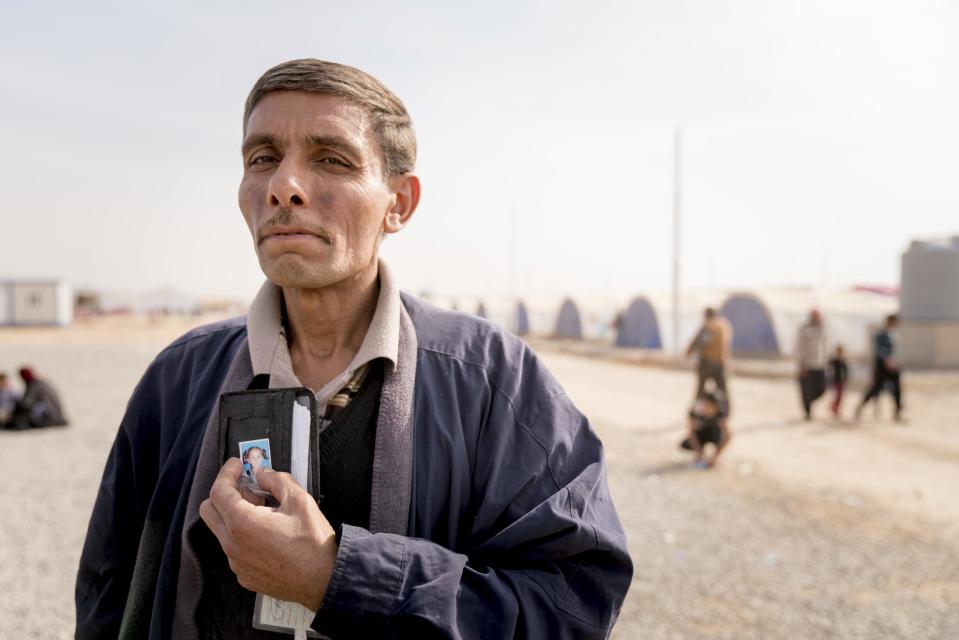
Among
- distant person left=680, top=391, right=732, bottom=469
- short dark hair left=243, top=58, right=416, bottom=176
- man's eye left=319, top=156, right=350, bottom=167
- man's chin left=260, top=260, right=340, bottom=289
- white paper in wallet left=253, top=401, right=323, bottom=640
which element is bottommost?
distant person left=680, top=391, right=732, bottom=469

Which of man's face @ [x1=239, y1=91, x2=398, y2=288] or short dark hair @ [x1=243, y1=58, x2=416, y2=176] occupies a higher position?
short dark hair @ [x1=243, y1=58, x2=416, y2=176]

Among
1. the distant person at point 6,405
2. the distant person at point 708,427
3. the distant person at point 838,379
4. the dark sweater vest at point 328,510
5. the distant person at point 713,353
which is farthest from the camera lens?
the distant person at point 838,379

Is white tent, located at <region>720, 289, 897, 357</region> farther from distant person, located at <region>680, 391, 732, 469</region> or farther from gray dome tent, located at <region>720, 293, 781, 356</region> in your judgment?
distant person, located at <region>680, 391, 732, 469</region>

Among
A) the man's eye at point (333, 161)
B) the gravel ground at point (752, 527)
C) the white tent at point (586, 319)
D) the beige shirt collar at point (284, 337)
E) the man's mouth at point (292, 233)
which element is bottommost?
the white tent at point (586, 319)

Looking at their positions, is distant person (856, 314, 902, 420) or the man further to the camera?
distant person (856, 314, 902, 420)

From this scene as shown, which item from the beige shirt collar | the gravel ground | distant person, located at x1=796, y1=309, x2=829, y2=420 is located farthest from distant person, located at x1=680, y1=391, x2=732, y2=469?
the beige shirt collar

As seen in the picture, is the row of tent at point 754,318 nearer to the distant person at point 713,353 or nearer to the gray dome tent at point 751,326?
the gray dome tent at point 751,326

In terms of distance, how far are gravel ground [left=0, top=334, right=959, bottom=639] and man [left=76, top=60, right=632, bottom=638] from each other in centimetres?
326

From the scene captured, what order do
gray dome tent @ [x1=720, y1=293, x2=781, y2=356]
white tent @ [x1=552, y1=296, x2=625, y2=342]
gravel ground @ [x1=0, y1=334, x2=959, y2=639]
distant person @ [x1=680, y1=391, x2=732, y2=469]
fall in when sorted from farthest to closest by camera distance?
white tent @ [x1=552, y1=296, x2=625, y2=342] → gray dome tent @ [x1=720, y1=293, x2=781, y2=356] → distant person @ [x1=680, y1=391, x2=732, y2=469] → gravel ground @ [x1=0, y1=334, x2=959, y2=639]

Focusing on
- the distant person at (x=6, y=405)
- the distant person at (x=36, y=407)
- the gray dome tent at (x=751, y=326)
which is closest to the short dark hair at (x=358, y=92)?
the distant person at (x=36, y=407)

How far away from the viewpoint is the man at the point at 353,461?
1.31 meters

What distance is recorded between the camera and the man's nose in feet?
4.86

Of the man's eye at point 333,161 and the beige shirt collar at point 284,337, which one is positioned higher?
the man's eye at point 333,161

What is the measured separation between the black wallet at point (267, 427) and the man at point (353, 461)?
65mm
